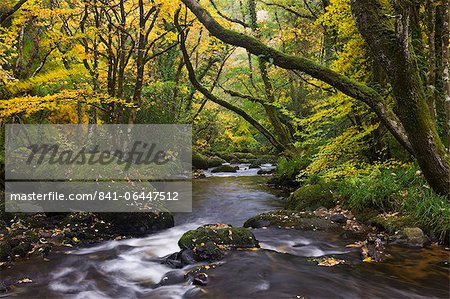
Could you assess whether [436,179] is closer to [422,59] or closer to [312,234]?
[312,234]

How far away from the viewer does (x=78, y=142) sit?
12336mm

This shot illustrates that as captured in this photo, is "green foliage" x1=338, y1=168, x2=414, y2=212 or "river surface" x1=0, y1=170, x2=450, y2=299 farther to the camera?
"green foliage" x1=338, y1=168, x2=414, y2=212

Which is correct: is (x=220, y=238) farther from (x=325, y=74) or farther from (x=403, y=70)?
(x=403, y=70)

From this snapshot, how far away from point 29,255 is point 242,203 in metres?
6.70

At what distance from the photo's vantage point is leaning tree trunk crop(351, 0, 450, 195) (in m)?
5.17

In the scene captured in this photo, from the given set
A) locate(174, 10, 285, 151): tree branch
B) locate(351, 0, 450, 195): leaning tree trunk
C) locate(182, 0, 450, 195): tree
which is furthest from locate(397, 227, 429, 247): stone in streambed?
locate(174, 10, 285, 151): tree branch

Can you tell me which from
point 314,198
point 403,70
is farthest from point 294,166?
point 403,70

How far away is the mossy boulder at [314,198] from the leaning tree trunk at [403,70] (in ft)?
11.7

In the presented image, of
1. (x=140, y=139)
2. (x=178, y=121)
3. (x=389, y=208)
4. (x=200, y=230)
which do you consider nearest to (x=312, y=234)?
(x=389, y=208)

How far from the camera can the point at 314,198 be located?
9227 millimetres

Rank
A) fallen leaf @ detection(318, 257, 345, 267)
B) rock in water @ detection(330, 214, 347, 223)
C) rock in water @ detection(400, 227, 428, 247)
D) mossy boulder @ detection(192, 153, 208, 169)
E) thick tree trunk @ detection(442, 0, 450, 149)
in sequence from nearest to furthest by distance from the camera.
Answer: fallen leaf @ detection(318, 257, 345, 267) < rock in water @ detection(400, 227, 428, 247) < thick tree trunk @ detection(442, 0, 450, 149) < rock in water @ detection(330, 214, 347, 223) < mossy boulder @ detection(192, 153, 208, 169)

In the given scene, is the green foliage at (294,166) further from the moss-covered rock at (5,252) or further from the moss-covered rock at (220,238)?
the moss-covered rock at (5,252)

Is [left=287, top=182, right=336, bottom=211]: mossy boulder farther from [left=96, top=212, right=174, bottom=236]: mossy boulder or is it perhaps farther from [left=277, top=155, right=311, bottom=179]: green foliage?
[left=96, top=212, right=174, bottom=236]: mossy boulder

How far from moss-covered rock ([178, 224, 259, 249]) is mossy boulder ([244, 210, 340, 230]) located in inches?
59.1
